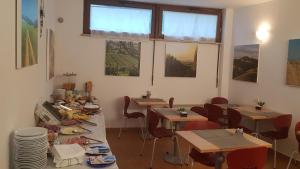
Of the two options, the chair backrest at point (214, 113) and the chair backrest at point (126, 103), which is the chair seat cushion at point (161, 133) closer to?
the chair backrest at point (214, 113)

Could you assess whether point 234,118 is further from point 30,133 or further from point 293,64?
point 30,133

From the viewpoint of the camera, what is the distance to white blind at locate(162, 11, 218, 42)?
5.92 m

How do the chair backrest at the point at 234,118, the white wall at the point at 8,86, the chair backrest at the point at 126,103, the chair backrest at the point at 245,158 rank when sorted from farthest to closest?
the chair backrest at the point at 126,103
the chair backrest at the point at 234,118
the chair backrest at the point at 245,158
the white wall at the point at 8,86

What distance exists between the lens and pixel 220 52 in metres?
6.25

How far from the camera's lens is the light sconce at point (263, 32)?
5074mm

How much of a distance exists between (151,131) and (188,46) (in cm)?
261

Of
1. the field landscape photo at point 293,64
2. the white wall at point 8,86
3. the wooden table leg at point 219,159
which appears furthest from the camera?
the field landscape photo at point 293,64

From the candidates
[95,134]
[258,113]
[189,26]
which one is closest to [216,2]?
[189,26]

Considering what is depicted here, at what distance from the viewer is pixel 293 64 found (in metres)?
4.47

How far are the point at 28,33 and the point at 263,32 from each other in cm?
431

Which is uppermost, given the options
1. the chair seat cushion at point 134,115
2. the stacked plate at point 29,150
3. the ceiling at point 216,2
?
the ceiling at point 216,2

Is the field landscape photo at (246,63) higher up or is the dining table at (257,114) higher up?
the field landscape photo at (246,63)

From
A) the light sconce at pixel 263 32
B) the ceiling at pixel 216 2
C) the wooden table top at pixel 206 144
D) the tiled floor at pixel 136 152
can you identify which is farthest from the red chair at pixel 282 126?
the ceiling at pixel 216 2

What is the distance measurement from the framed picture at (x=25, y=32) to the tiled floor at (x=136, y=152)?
7.36 ft
